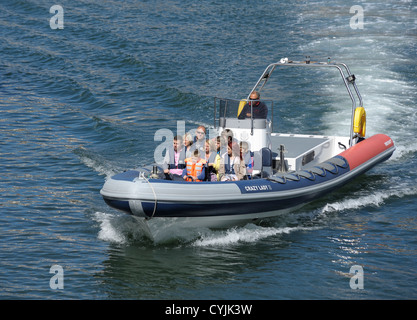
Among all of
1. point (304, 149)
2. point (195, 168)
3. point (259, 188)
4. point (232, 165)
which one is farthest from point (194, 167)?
point (304, 149)

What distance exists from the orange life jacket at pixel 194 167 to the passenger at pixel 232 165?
0.35 metres

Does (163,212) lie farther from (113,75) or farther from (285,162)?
(113,75)

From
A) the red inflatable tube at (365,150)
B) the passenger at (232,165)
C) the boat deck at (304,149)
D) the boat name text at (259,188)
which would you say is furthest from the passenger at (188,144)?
the red inflatable tube at (365,150)

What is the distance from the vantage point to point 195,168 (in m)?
10.3

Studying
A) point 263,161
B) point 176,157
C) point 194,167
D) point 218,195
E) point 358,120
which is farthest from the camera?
point 358,120

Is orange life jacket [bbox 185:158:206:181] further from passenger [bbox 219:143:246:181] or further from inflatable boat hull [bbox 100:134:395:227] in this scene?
inflatable boat hull [bbox 100:134:395:227]

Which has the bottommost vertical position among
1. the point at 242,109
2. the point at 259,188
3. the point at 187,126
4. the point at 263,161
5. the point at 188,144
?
the point at 187,126

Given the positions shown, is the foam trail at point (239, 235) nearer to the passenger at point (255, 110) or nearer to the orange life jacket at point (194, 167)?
the orange life jacket at point (194, 167)

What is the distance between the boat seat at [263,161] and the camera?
35.7 feet

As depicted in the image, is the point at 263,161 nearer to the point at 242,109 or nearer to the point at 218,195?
the point at 242,109

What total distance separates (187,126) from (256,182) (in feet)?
20.2

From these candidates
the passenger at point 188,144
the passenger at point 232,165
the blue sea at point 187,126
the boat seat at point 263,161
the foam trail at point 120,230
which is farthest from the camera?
the boat seat at point 263,161

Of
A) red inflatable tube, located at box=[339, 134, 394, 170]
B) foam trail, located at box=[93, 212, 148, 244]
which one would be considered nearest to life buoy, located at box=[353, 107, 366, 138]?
red inflatable tube, located at box=[339, 134, 394, 170]
